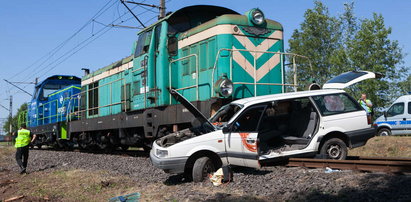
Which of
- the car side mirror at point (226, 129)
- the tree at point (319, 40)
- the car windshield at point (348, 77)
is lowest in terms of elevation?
the car side mirror at point (226, 129)

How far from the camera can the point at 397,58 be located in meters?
29.2

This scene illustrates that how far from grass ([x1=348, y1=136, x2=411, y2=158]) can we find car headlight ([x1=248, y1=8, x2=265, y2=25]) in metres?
5.16

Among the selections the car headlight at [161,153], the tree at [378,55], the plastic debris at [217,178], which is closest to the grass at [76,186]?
the car headlight at [161,153]

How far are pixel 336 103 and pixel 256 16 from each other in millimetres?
2986

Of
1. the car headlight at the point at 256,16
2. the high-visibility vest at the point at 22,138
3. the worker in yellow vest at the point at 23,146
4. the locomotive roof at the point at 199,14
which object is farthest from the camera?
the high-visibility vest at the point at 22,138

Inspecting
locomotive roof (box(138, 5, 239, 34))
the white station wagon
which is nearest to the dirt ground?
the white station wagon

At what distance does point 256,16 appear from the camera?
9.02m

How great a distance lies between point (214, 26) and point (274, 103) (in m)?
2.73

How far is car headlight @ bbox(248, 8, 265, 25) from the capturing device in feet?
29.3

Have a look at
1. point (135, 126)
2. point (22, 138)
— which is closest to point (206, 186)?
point (135, 126)

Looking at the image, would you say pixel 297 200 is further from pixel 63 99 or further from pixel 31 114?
pixel 31 114

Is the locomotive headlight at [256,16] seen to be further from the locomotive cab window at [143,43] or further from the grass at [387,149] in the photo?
the grass at [387,149]

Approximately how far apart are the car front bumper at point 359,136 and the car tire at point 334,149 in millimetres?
167

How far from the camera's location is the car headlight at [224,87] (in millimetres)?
7824
